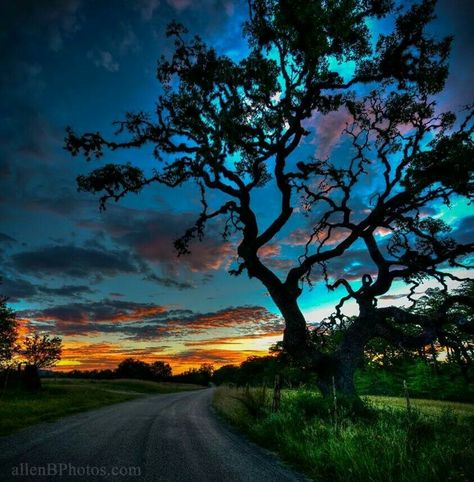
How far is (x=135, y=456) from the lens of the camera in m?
8.49

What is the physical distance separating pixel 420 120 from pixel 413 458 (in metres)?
14.1

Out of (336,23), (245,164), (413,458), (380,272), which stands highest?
(336,23)

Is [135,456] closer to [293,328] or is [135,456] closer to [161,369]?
[293,328]

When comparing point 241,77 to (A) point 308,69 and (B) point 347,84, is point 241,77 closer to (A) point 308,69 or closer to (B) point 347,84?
(A) point 308,69

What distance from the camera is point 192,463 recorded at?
7.99 m

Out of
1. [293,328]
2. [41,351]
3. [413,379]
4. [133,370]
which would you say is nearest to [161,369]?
[133,370]

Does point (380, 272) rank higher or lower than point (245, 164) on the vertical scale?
lower

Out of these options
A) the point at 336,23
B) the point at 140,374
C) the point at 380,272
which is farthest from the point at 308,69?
the point at 140,374

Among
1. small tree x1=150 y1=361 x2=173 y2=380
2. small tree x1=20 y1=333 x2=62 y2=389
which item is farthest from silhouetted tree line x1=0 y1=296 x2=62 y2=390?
small tree x1=150 y1=361 x2=173 y2=380

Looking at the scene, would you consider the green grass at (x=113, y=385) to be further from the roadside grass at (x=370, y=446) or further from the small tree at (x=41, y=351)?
the roadside grass at (x=370, y=446)

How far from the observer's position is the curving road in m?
6.94

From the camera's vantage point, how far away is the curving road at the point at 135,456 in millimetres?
6938

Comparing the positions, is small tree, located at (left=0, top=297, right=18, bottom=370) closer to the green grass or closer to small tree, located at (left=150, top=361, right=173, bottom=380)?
the green grass

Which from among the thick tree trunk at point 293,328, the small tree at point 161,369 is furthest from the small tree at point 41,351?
the small tree at point 161,369
